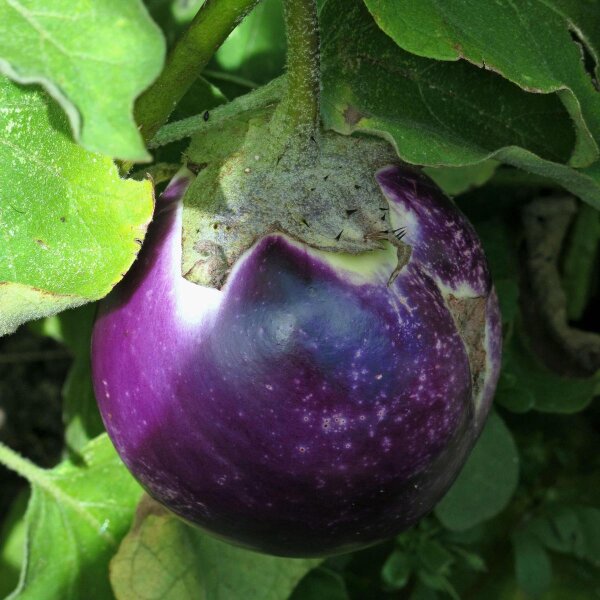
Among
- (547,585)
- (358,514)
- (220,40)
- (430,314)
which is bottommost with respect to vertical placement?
(547,585)

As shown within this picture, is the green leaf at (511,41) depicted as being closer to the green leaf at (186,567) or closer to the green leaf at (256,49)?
the green leaf at (256,49)

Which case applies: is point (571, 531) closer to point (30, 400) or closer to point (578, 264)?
point (578, 264)

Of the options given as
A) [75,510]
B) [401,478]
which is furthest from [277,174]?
[75,510]

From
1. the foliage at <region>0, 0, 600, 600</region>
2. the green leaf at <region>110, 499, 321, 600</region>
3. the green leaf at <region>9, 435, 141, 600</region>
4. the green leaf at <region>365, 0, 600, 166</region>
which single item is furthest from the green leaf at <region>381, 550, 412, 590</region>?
the green leaf at <region>365, 0, 600, 166</region>

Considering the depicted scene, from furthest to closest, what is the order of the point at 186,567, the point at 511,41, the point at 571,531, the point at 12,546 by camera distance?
1. the point at 12,546
2. the point at 571,531
3. the point at 186,567
4. the point at 511,41

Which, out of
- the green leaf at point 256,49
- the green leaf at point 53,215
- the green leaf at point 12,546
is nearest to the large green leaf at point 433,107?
the green leaf at point 53,215

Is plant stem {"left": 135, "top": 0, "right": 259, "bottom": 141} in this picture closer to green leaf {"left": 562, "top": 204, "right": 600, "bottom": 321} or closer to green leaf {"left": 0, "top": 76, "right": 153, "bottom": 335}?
green leaf {"left": 0, "top": 76, "right": 153, "bottom": 335}

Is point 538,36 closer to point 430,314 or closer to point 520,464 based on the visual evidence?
point 430,314

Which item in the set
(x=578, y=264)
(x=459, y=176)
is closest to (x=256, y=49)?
(x=459, y=176)
